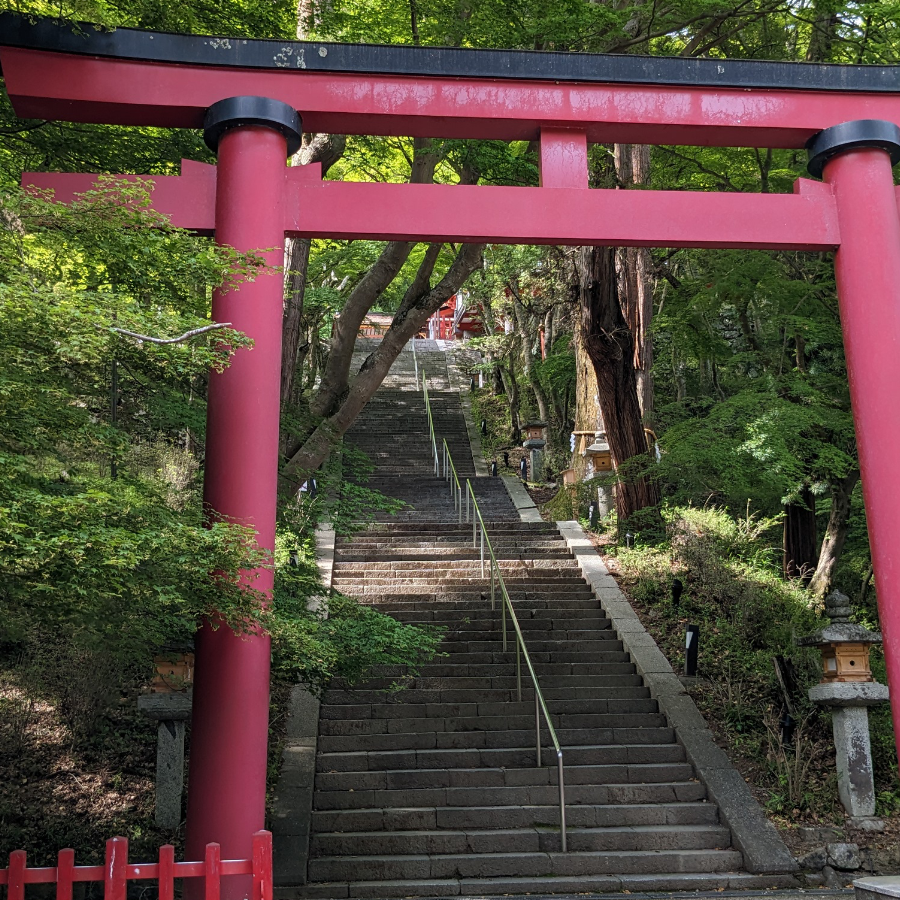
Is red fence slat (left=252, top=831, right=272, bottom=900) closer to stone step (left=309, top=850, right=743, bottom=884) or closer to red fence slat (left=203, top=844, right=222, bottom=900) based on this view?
red fence slat (left=203, top=844, right=222, bottom=900)

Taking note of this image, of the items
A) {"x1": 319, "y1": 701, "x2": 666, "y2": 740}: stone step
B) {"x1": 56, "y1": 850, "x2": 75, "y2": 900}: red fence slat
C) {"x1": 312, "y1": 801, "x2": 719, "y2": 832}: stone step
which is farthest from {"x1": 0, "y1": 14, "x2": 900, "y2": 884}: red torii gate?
{"x1": 319, "y1": 701, "x2": 666, "y2": 740}: stone step

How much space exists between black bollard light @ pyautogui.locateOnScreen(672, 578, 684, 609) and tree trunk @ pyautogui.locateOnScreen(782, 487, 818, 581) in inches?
80.5

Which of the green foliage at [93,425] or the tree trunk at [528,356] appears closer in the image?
the green foliage at [93,425]

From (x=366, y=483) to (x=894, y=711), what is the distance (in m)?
13.0

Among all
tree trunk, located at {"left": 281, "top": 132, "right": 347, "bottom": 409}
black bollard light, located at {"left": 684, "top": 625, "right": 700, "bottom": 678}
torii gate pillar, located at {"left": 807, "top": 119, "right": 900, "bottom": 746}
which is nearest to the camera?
torii gate pillar, located at {"left": 807, "top": 119, "right": 900, "bottom": 746}

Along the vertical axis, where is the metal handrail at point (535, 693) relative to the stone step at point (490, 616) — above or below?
below

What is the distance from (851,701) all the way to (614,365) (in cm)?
588

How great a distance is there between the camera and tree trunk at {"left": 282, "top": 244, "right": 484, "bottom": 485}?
8.98m

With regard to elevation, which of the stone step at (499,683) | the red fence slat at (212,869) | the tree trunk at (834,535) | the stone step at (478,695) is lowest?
the red fence slat at (212,869)

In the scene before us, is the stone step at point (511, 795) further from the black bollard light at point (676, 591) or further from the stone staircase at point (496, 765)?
the black bollard light at point (676, 591)

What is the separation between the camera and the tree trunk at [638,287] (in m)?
12.6

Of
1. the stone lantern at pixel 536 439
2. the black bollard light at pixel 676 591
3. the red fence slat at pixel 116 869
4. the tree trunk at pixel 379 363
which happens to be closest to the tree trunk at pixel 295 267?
the tree trunk at pixel 379 363

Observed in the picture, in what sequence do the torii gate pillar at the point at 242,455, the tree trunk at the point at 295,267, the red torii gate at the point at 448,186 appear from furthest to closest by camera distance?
1. the tree trunk at the point at 295,267
2. the red torii gate at the point at 448,186
3. the torii gate pillar at the point at 242,455

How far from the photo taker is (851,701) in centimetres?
796
